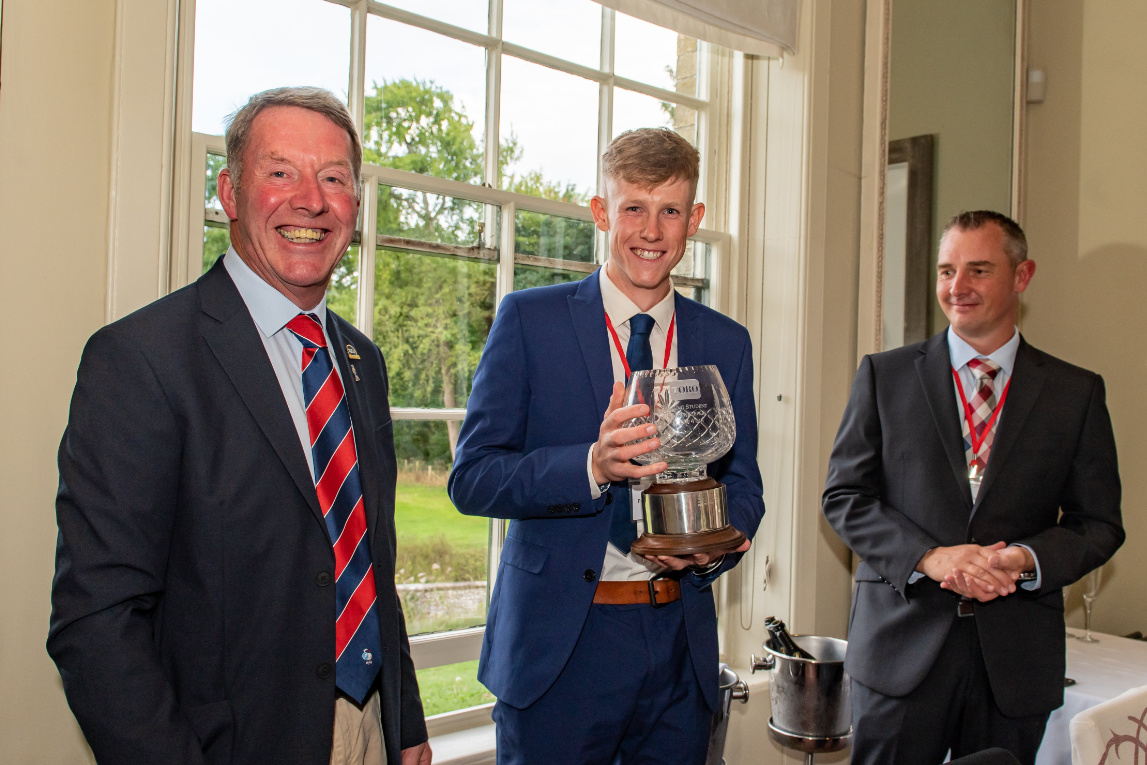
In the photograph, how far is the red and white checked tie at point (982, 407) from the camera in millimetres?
2287

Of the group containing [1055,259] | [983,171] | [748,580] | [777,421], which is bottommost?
[748,580]

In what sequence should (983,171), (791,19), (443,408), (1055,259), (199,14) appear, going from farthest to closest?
(1055,259) < (983,171) < (791,19) < (443,408) < (199,14)

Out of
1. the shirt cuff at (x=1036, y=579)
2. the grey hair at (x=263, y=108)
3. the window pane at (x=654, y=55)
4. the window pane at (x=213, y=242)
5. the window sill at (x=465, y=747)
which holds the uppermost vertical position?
the window pane at (x=654, y=55)

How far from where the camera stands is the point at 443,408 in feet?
7.23

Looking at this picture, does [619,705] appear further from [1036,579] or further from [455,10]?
[455,10]

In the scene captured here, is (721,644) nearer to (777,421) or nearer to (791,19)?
(777,421)

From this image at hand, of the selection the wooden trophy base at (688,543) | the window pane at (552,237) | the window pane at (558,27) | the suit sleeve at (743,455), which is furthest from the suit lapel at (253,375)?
the window pane at (558,27)

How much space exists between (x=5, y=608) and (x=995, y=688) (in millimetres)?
2150

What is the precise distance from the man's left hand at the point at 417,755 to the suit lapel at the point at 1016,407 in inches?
60.9

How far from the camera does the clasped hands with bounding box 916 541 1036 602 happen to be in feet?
6.61

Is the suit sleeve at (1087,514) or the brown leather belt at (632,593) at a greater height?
the suit sleeve at (1087,514)

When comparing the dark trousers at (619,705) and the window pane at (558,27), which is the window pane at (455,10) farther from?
the dark trousers at (619,705)

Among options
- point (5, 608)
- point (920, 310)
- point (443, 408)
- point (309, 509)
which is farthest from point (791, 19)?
point (5, 608)

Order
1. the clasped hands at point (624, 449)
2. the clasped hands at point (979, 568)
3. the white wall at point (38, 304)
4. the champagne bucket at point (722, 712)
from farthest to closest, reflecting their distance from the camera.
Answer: the clasped hands at point (979, 568)
the champagne bucket at point (722, 712)
the white wall at point (38, 304)
the clasped hands at point (624, 449)
